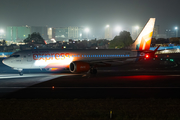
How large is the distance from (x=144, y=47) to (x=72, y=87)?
17622mm

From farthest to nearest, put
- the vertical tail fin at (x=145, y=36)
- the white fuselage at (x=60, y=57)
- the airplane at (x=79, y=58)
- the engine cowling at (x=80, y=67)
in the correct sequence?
1. the vertical tail fin at (x=145, y=36)
2. the white fuselage at (x=60, y=57)
3. the airplane at (x=79, y=58)
4. the engine cowling at (x=80, y=67)

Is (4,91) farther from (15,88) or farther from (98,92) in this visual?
(98,92)

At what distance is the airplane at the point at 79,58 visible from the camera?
30953mm

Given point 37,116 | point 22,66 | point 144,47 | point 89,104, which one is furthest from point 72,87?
point 144,47

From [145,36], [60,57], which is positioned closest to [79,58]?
[60,57]

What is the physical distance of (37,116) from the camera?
12.3 meters

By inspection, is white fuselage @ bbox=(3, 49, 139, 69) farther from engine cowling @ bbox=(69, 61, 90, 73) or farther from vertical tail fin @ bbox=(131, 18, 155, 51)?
engine cowling @ bbox=(69, 61, 90, 73)

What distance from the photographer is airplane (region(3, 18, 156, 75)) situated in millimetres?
30953

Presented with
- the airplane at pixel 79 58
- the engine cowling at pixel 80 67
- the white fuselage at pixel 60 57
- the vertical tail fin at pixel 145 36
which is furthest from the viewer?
the vertical tail fin at pixel 145 36

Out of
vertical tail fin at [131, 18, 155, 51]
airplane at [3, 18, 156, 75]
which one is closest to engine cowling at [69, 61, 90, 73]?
airplane at [3, 18, 156, 75]

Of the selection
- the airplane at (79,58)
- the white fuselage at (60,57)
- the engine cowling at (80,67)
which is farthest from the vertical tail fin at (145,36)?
the engine cowling at (80,67)

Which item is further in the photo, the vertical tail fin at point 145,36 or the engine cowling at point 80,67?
the vertical tail fin at point 145,36

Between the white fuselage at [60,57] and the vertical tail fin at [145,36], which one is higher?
the vertical tail fin at [145,36]

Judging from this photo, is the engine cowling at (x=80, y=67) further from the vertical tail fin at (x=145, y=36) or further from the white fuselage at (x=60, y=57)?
the vertical tail fin at (x=145, y=36)
